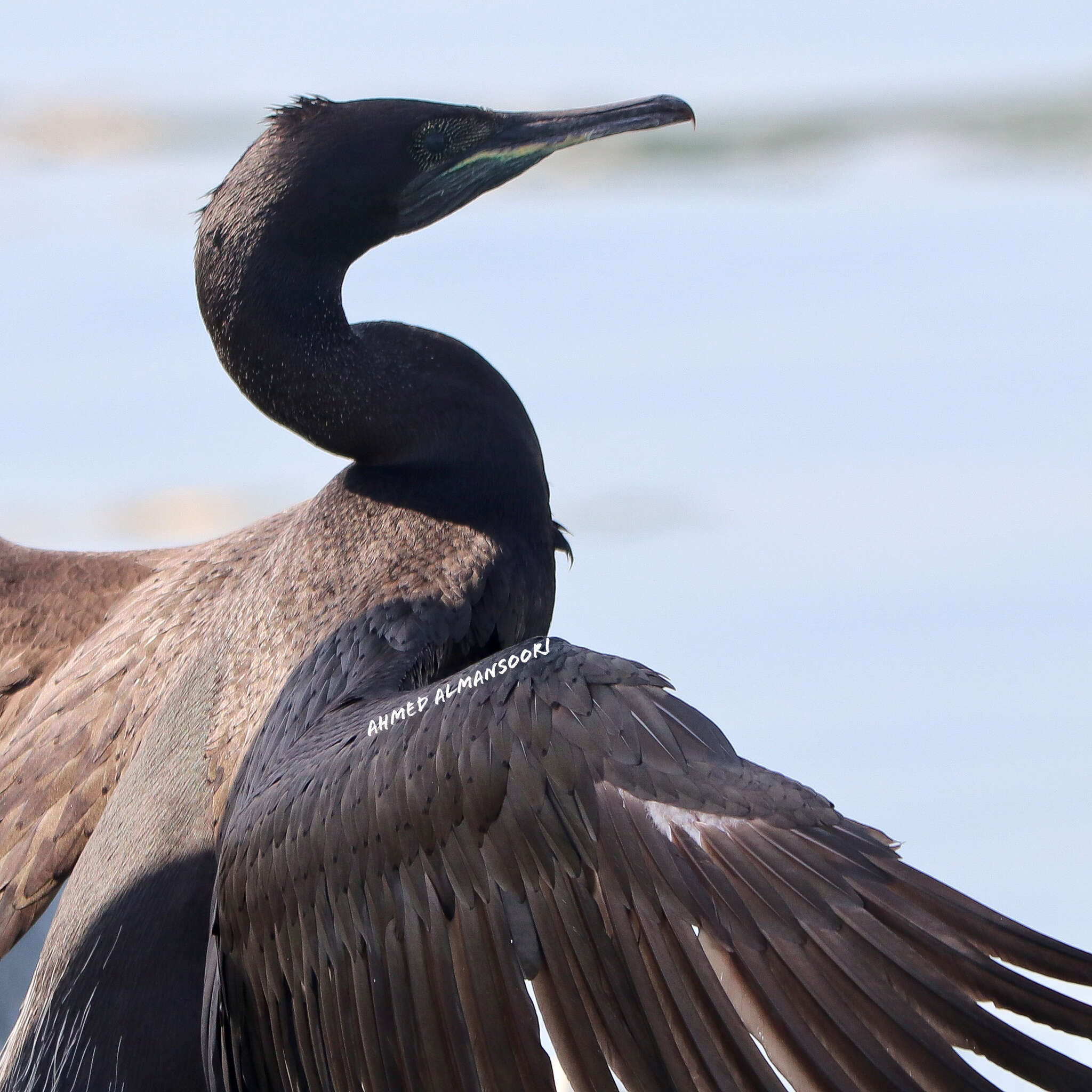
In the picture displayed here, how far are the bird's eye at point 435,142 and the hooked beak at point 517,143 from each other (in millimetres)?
30

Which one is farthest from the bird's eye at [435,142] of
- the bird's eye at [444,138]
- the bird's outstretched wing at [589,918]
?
the bird's outstretched wing at [589,918]

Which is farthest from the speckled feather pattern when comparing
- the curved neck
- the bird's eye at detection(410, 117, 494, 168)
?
the bird's eye at detection(410, 117, 494, 168)

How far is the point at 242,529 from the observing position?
3941mm

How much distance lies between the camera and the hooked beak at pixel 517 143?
11.5 feet

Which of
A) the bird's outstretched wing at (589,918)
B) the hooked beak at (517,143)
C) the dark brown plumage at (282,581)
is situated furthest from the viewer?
the hooked beak at (517,143)

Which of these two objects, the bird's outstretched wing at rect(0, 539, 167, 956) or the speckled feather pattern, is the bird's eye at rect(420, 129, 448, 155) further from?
the bird's outstretched wing at rect(0, 539, 167, 956)

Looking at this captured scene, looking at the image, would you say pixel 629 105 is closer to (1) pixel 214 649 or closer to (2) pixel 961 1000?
(1) pixel 214 649

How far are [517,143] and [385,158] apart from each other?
1.10ft

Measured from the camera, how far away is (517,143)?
3586 mm

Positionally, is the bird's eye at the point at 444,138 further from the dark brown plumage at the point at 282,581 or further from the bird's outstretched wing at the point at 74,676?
the bird's outstretched wing at the point at 74,676

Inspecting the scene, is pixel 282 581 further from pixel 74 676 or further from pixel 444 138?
pixel 444 138

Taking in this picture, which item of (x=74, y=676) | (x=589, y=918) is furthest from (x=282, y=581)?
(x=589, y=918)

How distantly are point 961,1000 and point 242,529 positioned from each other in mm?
2244

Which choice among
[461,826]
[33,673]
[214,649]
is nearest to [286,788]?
[461,826]
